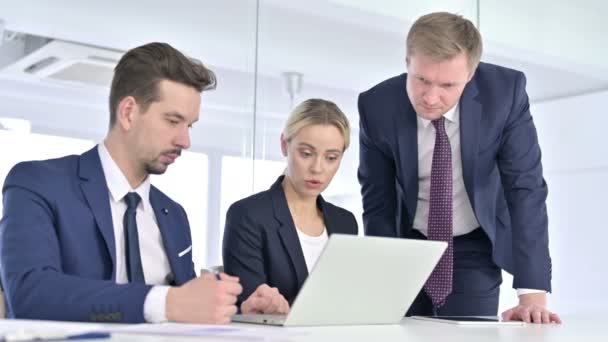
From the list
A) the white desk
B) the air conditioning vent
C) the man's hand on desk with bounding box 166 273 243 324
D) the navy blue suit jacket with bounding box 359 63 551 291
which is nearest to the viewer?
the white desk

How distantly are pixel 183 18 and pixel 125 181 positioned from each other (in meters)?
1.87

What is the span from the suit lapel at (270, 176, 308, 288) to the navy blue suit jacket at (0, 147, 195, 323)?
32 centimetres

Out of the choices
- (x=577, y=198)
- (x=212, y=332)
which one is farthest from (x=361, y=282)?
(x=577, y=198)

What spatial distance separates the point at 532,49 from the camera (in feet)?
16.9

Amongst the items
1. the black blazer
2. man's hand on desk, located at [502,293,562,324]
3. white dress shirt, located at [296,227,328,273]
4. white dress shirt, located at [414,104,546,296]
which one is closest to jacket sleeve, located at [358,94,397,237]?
white dress shirt, located at [414,104,546,296]

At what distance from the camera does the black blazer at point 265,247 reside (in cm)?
237

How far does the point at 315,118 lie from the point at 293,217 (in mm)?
325

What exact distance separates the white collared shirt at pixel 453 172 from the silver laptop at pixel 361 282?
764mm

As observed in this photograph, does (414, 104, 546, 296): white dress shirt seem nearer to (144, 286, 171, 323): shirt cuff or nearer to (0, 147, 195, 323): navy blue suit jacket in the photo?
(0, 147, 195, 323): navy blue suit jacket

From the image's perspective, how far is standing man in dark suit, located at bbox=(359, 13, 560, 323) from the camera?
2.37 meters

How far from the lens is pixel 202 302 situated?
1.58 meters

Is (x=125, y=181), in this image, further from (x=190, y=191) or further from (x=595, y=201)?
(x=595, y=201)

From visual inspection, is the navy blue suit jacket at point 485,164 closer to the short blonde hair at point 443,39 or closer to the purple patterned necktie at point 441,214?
the purple patterned necktie at point 441,214

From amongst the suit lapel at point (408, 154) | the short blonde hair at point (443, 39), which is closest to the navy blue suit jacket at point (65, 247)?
the suit lapel at point (408, 154)
